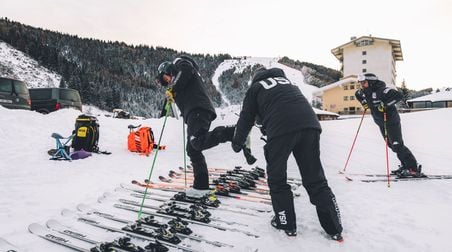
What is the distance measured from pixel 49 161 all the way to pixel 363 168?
301 inches

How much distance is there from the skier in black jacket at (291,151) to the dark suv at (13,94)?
11764 mm

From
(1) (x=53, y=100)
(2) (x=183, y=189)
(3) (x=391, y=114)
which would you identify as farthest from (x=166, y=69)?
(1) (x=53, y=100)

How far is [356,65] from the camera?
50781mm

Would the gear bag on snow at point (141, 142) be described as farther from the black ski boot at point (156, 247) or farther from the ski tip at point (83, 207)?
the black ski boot at point (156, 247)

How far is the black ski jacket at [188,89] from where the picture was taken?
444 centimetres

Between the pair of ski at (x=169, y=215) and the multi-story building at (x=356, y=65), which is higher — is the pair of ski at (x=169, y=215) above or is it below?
below

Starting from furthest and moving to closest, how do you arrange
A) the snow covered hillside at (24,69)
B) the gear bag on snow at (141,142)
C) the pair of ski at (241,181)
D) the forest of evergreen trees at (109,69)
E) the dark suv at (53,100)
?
the forest of evergreen trees at (109,69), the snow covered hillside at (24,69), the dark suv at (53,100), the gear bag on snow at (141,142), the pair of ski at (241,181)

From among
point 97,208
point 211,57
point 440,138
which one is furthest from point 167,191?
point 211,57

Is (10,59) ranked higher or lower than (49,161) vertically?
higher

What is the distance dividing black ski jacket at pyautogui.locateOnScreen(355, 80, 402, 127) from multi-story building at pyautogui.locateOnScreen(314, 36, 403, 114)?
39.0m

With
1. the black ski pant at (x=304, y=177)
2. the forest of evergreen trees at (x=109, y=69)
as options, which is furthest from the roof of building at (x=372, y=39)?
the black ski pant at (x=304, y=177)

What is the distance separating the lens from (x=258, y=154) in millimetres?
8961

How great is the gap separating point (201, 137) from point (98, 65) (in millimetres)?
90833

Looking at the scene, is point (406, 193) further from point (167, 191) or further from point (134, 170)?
point (134, 170)
